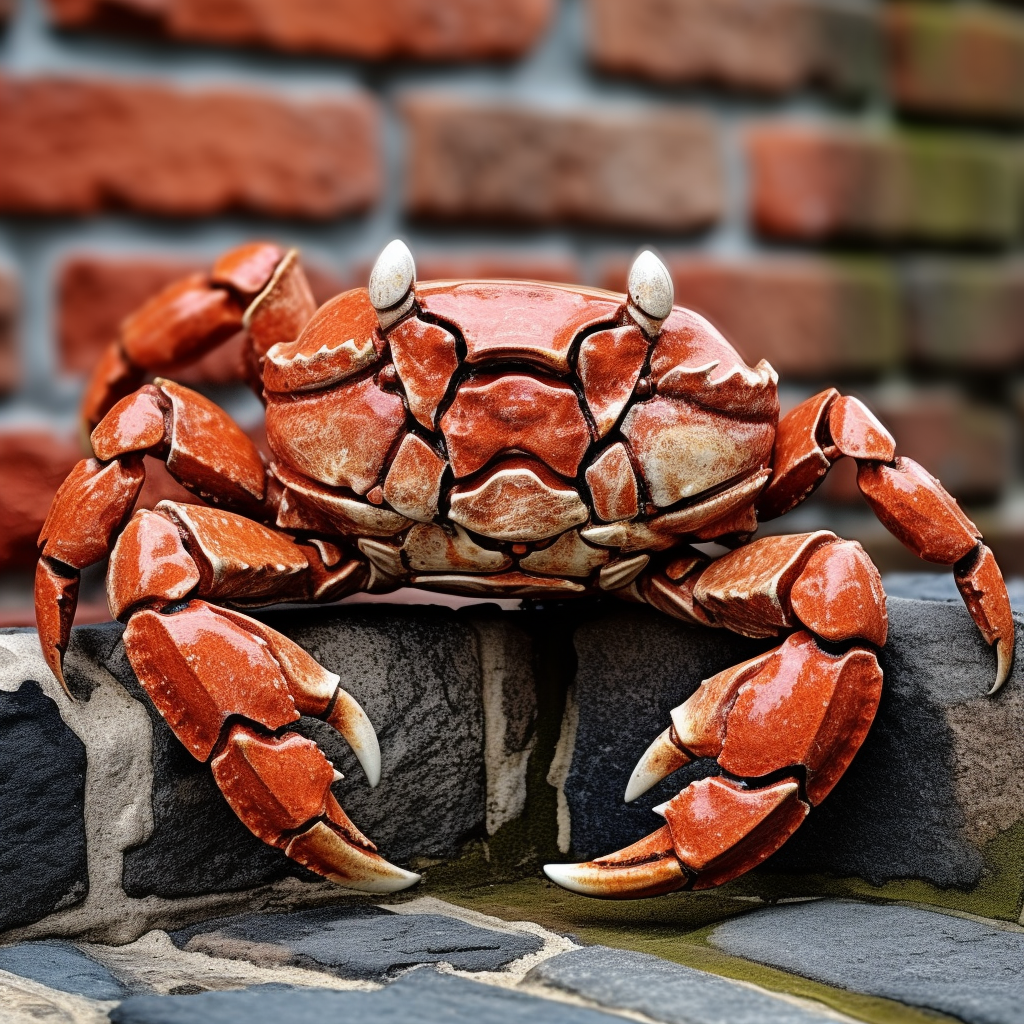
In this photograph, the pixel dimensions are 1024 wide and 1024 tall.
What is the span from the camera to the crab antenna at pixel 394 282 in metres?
1.45

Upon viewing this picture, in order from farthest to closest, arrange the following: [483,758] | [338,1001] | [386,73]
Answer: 1. [386,73]
2. [483,758]
3. [338,1001]

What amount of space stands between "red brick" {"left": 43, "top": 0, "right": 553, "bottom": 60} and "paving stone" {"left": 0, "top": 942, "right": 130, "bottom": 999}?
124 cm

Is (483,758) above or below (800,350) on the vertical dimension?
below

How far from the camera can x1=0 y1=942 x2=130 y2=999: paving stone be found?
129cm

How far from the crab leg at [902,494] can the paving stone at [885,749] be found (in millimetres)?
53

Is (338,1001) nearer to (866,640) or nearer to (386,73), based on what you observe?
(866,640)

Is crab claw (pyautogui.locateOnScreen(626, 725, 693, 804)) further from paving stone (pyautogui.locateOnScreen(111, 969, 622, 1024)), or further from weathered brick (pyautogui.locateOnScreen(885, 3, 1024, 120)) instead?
weathered brick (pyautogui.locateOnScreen(885, 3, 1024, 120))

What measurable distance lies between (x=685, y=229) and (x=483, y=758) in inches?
47.6

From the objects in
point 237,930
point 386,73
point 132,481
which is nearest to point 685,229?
point 386,73

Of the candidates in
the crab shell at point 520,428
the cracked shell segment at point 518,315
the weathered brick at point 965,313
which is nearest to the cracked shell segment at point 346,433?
the crab shell at point 520,428

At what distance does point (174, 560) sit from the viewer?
4.73 feet

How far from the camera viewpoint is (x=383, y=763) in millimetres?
1608

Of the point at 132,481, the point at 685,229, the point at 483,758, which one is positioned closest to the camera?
the point at 132,481

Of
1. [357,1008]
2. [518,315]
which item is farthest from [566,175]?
[357,1008]
